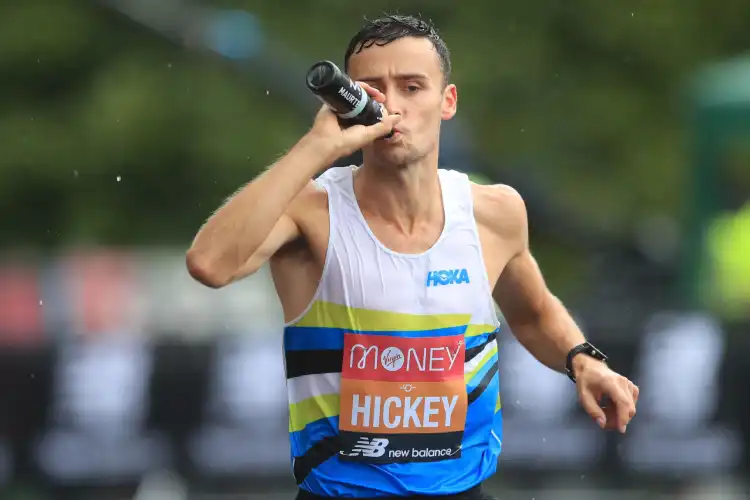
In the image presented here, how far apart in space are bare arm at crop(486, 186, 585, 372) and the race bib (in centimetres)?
53

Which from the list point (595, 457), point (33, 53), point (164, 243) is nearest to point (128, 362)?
point (595, 457)

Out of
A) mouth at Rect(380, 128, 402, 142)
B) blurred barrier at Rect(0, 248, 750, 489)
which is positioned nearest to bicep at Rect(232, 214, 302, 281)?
mouth at Rect(380, 128, 402, 142)

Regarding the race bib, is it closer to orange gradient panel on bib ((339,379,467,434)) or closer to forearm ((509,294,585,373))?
orange gradient panel on bib ((339,379,467,434))

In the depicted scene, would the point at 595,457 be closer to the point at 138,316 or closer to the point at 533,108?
the point at 138,316

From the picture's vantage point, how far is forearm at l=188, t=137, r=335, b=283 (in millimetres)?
4152

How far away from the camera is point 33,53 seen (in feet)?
61.3

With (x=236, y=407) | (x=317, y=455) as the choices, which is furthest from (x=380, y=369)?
(x=236, y=407)

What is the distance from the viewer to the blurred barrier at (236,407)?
29.0 ft

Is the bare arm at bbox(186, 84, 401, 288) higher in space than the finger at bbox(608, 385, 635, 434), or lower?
higher

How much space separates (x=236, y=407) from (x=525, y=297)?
4207mm

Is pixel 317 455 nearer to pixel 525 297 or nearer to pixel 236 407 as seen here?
pixel 525 297

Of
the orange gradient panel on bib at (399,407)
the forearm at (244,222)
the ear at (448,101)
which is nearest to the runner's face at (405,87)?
the ear at (448,101)

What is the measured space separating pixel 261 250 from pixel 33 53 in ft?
49.4

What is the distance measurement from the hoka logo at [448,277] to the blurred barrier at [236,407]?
4.37 meters
